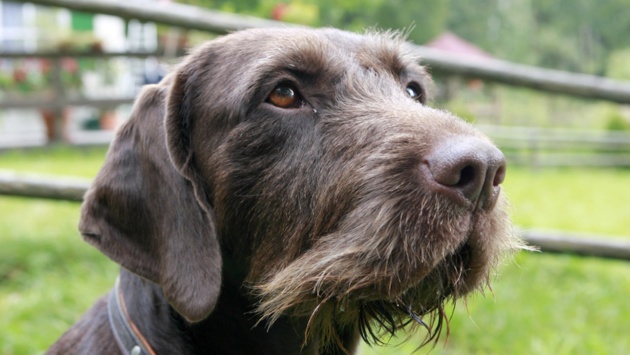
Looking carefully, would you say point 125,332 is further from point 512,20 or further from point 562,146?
point 562,146

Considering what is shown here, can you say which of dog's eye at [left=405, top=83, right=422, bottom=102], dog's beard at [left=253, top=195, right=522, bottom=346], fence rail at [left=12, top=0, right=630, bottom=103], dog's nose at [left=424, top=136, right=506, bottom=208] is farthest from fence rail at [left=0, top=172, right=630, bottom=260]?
dog's nose at [left=424, top=136, right=506, bottom=208]

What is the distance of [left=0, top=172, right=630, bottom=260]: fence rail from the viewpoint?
188 inches

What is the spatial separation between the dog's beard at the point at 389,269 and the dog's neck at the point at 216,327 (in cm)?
19

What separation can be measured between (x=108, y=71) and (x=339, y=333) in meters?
14.0

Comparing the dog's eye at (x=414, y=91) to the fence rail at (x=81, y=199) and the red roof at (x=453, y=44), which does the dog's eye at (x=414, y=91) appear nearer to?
the fence rail at (x=81, y=199)

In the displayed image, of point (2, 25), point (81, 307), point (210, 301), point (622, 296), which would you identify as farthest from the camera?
point (2, 25)

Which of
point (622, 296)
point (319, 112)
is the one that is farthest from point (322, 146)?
point (622, 296)

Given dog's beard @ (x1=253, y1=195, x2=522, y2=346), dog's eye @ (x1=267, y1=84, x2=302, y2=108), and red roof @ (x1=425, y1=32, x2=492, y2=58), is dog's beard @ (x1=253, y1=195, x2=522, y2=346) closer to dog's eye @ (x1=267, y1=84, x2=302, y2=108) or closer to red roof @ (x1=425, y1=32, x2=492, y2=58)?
dog's eye @ (x1=267, y1=84, x2=302, y2=108)

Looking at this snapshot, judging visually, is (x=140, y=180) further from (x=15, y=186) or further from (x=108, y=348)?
(x=15, y=186)

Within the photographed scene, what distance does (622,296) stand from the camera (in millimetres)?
5062

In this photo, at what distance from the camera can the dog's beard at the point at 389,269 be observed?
1.89 m

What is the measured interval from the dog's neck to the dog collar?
32 millimetres

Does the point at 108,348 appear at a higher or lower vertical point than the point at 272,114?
lower

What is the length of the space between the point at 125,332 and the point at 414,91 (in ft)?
5.11
